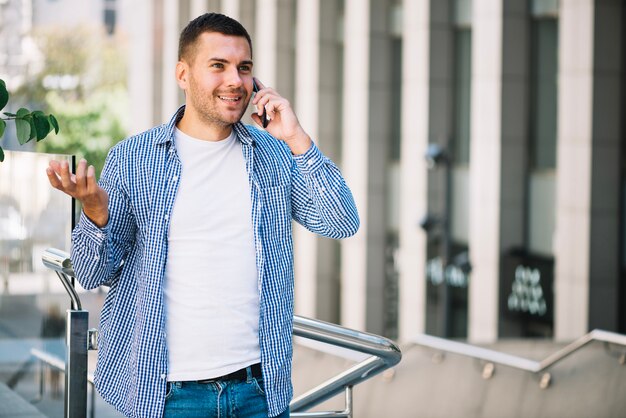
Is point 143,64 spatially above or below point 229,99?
above

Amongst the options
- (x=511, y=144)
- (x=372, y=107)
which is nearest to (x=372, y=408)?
(x=511, y=144)

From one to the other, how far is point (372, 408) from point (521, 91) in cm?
1543

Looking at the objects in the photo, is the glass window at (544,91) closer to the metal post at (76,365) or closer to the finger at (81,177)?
the metal post at (76,365)

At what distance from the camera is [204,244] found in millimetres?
3512

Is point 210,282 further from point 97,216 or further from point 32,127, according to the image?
point 32,127

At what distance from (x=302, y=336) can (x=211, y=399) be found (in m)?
1.52

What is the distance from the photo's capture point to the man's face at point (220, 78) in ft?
11.7

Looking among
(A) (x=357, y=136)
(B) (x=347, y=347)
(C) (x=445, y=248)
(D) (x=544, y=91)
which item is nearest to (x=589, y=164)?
(D) (x=544, y=91)

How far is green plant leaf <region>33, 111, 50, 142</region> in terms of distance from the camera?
377 centimetres

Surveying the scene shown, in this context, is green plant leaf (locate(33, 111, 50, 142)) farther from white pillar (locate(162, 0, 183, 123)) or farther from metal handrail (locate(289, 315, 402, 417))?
white pillar (locate(162, 0, 183, 123))

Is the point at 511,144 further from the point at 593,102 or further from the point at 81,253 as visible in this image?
the point at 81,253

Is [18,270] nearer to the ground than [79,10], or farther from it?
nearer to the ground

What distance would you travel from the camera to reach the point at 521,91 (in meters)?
24.8

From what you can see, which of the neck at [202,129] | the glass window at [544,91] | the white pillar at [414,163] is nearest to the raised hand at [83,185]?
the neck at [202,129]
